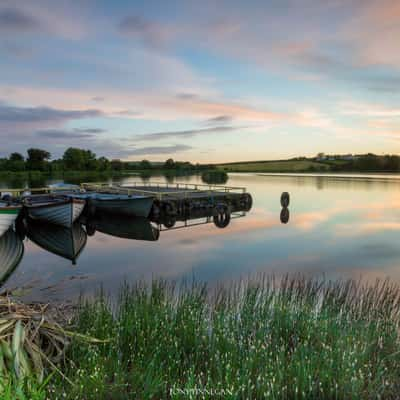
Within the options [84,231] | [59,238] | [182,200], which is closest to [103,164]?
[182,200]

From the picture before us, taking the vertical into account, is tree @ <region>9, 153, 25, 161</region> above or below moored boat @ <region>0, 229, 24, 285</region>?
above

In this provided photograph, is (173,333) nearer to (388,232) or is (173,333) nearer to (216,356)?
(216,356)

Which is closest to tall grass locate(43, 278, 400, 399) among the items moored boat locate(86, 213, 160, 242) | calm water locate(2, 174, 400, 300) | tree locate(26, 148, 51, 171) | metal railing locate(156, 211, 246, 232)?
calm water locate(2, 174, 400, 300)

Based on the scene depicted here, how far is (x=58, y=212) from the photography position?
20031mm

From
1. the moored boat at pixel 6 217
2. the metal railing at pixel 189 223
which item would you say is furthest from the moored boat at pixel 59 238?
the metal railing at pixel 189 223

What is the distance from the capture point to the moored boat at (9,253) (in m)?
13.3

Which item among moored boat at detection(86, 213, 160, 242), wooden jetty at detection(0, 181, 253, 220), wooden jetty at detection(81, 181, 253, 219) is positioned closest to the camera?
moored boat at detection(86, 213, 160, 242)

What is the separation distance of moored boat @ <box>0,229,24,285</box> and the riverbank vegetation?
8.61m

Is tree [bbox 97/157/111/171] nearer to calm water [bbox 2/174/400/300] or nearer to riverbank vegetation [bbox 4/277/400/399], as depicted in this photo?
calm water [bbox 2/174/400/300]

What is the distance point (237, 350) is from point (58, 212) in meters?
17.7

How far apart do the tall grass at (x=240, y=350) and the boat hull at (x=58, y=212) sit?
1501cm

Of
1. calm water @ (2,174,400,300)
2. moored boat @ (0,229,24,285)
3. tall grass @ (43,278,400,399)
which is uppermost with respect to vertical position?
tall grass @ (43,278,400,399)

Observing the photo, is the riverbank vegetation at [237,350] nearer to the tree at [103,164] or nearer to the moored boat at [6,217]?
the moored boat at [6,217]

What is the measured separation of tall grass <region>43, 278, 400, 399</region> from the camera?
4020 millimetres
